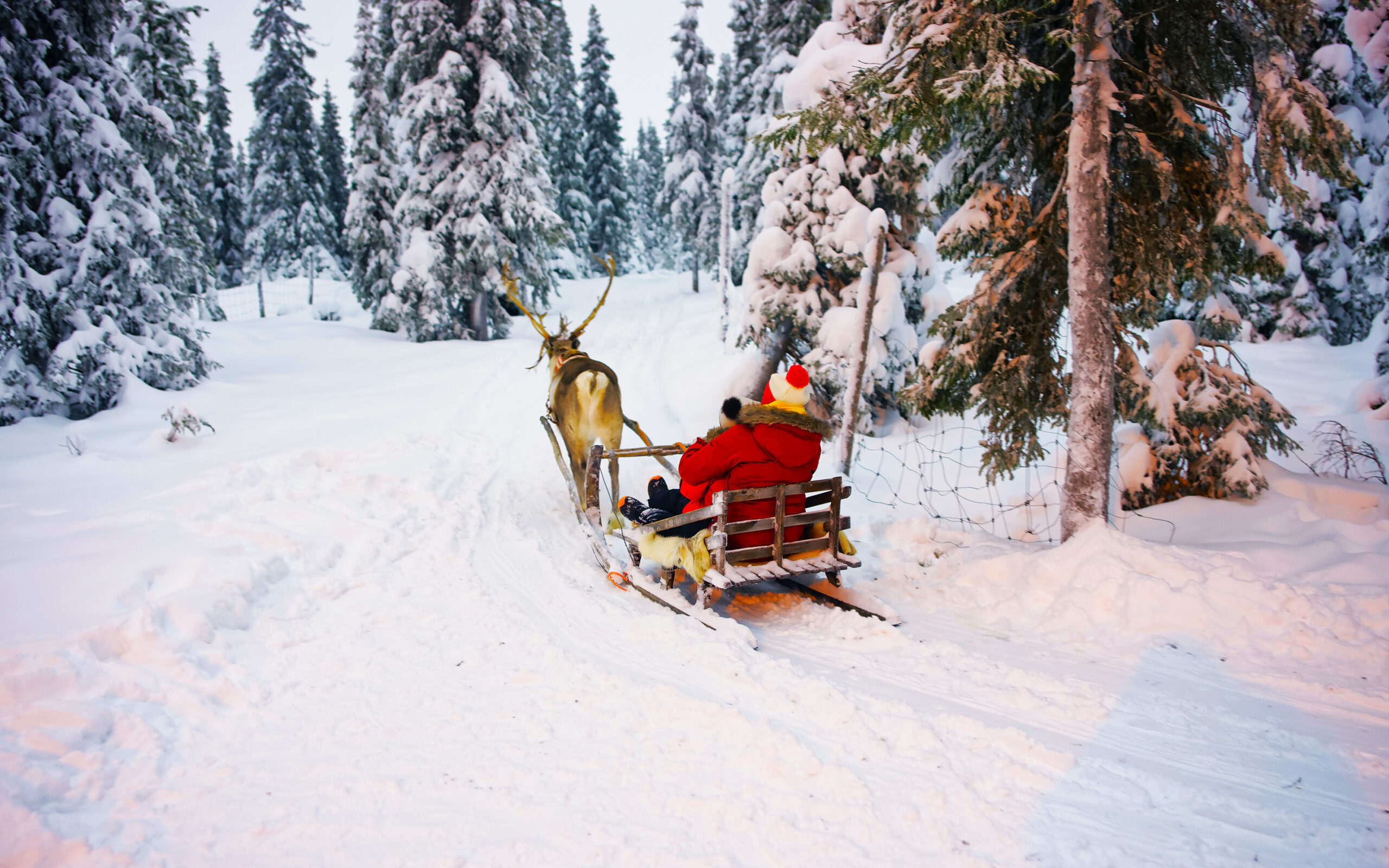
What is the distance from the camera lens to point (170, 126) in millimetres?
10094

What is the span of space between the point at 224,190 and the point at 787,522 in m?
38.4

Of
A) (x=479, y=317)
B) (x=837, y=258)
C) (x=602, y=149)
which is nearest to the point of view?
(x=837, y=258)

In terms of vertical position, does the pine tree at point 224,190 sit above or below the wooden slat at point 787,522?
above

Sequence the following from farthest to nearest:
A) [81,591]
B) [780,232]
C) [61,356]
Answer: [780,232] < [61,356] < [81,591]

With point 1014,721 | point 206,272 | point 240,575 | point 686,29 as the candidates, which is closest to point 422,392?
point 206,272

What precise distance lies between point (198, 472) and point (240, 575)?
2888mm

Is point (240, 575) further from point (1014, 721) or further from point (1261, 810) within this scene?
point (1261, 810)

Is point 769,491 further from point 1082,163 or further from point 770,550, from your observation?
point 1082,163

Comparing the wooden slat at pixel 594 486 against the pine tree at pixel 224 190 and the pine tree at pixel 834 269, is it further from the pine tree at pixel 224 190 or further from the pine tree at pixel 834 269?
the pine tree at pixel 224 190

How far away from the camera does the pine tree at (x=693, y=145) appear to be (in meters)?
28.5

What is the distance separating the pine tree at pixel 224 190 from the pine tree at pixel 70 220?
24.0 meters

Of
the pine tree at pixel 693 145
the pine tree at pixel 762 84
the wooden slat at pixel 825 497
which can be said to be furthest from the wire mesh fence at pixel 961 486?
A: the pine tree at pixel 693 145

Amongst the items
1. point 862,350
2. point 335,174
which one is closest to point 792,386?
point 862,350

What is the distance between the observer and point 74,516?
4.96 m
